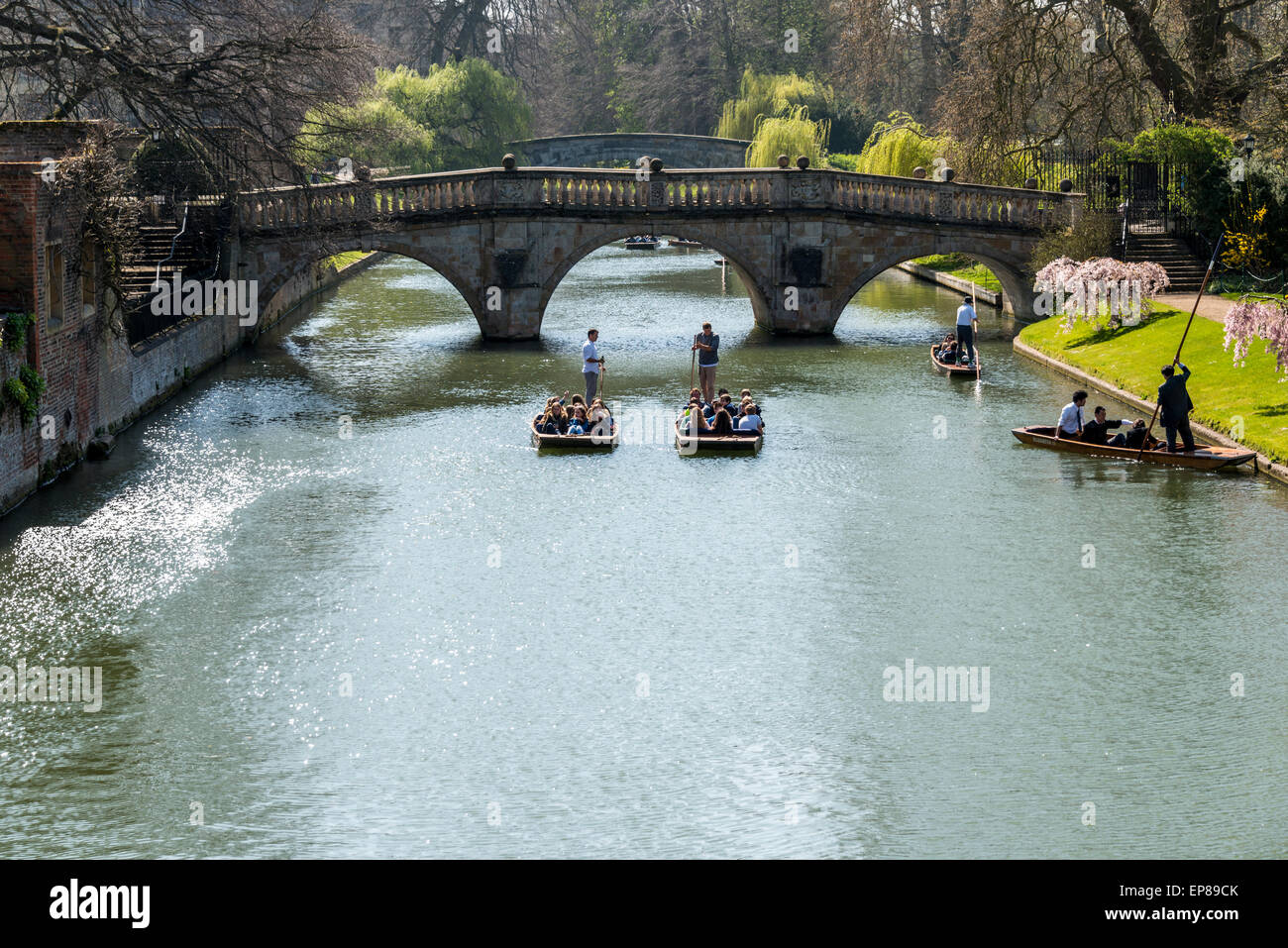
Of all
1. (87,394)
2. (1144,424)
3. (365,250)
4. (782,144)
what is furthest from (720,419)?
(782,144)

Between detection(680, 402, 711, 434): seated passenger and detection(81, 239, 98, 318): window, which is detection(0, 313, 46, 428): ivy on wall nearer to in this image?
detection(81, 239, 98, 318): window

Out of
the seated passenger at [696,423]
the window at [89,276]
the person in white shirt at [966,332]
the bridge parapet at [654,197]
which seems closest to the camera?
the window at [89,276]

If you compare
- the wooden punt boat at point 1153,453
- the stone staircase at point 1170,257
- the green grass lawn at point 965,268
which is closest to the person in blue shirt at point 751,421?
the wooden punt boat at point 1153,453

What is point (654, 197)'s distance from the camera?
3978cm

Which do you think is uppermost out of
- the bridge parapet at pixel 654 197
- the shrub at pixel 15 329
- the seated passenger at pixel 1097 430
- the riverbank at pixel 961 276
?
the bridge parapet at pixel 654 197

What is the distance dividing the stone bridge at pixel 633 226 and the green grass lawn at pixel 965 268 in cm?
749

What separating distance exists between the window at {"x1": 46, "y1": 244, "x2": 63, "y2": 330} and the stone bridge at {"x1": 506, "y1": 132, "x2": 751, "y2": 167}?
164 feet

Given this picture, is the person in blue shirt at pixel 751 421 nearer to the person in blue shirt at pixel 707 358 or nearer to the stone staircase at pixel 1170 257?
the person in blue shirt at pixel 707 358

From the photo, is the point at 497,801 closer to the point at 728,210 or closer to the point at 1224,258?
the point at 728,210

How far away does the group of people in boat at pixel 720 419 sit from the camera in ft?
87.4

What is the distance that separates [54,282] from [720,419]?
1074 centimetres

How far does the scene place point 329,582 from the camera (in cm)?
1930

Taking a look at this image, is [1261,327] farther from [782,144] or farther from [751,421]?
[782,144]

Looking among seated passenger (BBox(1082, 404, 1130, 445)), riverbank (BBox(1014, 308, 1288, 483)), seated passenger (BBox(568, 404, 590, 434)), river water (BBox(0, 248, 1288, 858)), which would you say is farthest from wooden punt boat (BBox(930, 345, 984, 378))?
seated passenger (BBox(568, 404, 590, 434))
